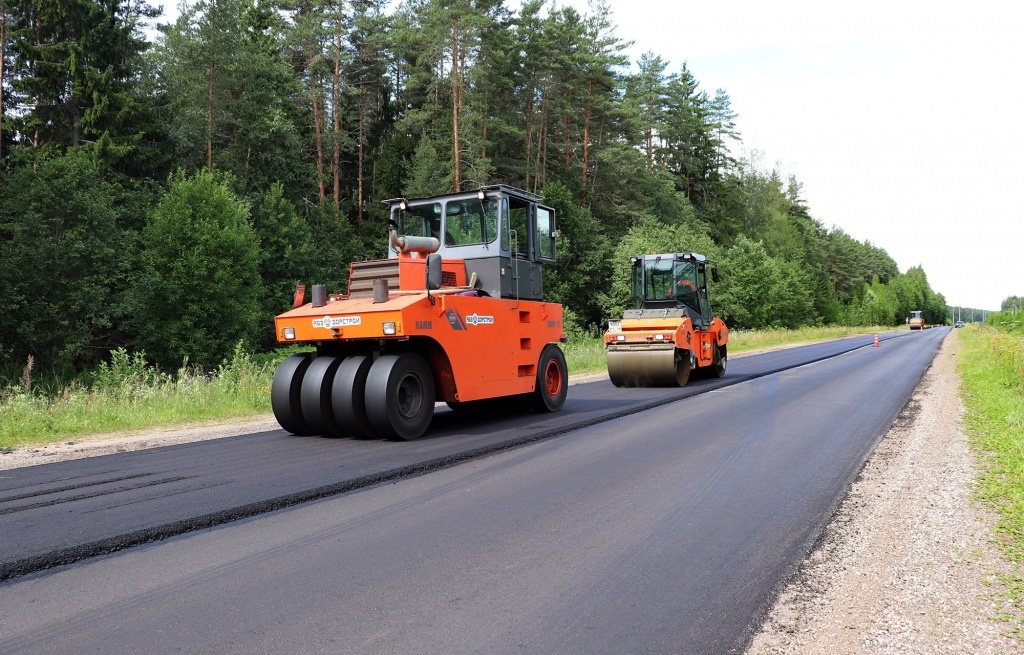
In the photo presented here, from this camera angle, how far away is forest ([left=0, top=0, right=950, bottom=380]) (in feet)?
80.7

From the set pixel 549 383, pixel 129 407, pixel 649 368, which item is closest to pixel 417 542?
pixel 549 383

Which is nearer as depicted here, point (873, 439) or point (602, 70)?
point (873, 439)

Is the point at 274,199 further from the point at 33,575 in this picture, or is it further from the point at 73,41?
the point at 33,575

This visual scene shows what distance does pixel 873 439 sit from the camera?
8070mm

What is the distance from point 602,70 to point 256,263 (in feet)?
72.4

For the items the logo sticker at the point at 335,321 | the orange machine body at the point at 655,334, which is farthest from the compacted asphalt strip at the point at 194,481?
the orange machine body at the point at 655,334

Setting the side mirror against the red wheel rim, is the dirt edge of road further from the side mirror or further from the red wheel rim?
the red wheel rim

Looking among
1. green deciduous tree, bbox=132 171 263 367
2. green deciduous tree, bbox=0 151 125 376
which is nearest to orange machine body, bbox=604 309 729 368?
green deciduous tree, bbox=132 171 263 367

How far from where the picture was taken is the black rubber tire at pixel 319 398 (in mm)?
8125

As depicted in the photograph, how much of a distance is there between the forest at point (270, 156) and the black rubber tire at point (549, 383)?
1932cm

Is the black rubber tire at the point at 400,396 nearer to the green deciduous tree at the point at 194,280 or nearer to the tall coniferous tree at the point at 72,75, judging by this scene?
the green deciduous tree at the point at 194,280

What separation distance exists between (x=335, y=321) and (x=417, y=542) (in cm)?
416

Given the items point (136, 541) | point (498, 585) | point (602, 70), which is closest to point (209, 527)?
point (136, 541)

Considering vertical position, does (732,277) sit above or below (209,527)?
above
